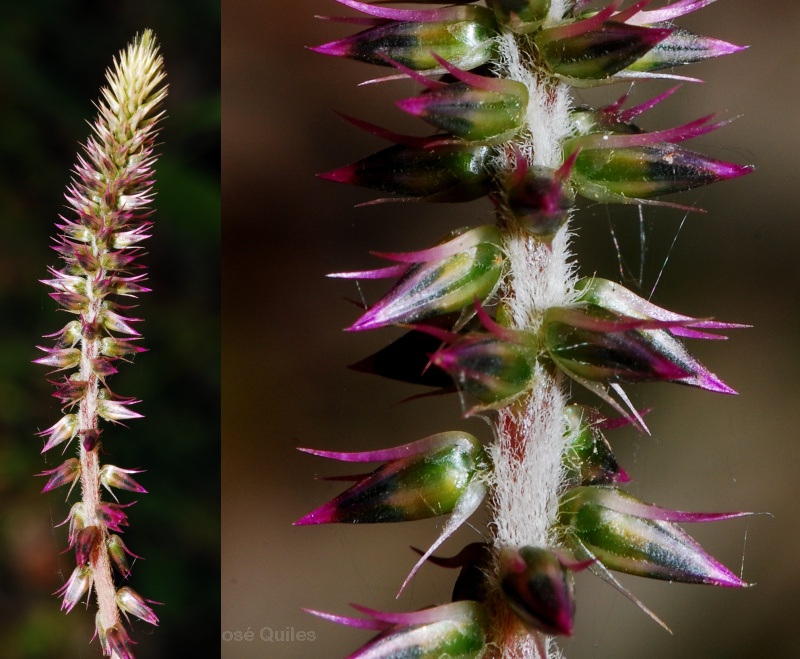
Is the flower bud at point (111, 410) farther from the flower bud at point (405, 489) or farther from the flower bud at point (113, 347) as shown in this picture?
the flower bud at point (405, 489)

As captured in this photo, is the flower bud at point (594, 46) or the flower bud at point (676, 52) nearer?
the flower bud at point (594, 46)

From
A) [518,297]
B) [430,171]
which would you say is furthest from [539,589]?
[430,171]

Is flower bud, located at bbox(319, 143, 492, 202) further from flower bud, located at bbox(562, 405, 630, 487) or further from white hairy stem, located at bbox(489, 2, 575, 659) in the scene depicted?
flower bud, located at bbox(562, 405, 630, 487)

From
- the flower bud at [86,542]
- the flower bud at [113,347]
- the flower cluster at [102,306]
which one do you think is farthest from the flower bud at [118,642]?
the flower bud at [113,347]

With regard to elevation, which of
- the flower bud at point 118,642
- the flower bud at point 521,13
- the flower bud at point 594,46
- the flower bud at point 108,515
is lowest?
the flower bud at point 118,642

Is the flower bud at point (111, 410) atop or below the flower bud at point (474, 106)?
below

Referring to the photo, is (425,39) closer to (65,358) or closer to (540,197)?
(540,197)

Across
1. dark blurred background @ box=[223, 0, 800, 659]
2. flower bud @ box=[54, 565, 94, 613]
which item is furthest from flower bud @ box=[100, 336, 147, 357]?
dark blurred background @ box=[223, 0, 800, 659]

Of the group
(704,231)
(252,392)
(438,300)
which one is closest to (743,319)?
(704,231)
